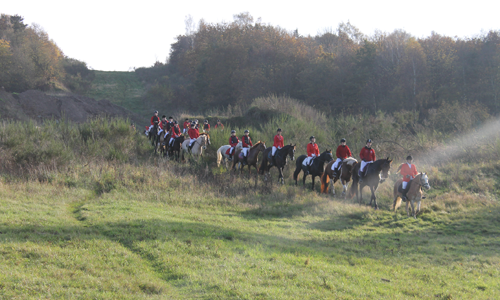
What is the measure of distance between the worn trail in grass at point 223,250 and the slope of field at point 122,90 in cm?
4615

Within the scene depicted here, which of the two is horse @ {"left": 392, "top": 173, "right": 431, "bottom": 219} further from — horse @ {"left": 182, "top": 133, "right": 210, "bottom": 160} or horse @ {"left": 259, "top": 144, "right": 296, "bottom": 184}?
horse @ {"left": 182, "top": 133, "right": 210, "bottom": 160}

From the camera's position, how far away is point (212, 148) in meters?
22.8

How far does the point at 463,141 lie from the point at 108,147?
76.4ft

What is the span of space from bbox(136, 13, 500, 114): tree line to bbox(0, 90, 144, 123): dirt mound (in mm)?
14367

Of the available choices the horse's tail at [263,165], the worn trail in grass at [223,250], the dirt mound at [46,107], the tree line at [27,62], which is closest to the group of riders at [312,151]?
the horse's tail at [263,165]

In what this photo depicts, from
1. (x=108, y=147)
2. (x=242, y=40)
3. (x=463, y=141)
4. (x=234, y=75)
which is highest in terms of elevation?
(x=242, y=40)

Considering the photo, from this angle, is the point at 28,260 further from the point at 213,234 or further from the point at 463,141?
the point at 463,141

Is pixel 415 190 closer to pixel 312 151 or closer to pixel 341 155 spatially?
pixel 341 155

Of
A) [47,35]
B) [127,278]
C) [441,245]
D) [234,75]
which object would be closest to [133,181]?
[127,278]

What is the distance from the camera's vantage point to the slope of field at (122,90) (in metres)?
60.7

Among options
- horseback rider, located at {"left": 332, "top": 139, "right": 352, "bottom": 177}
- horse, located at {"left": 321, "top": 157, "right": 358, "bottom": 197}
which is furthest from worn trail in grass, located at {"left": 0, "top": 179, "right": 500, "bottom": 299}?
horseback rider, located at {"left": 332, "top": 139, "right": 352, "bottom": 177}

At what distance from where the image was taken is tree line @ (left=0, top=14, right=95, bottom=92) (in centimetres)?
4856

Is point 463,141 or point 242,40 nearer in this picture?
point 463,141

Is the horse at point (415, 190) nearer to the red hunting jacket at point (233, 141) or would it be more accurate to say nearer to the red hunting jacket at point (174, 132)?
the red hunting jacket at point (233, 141)
